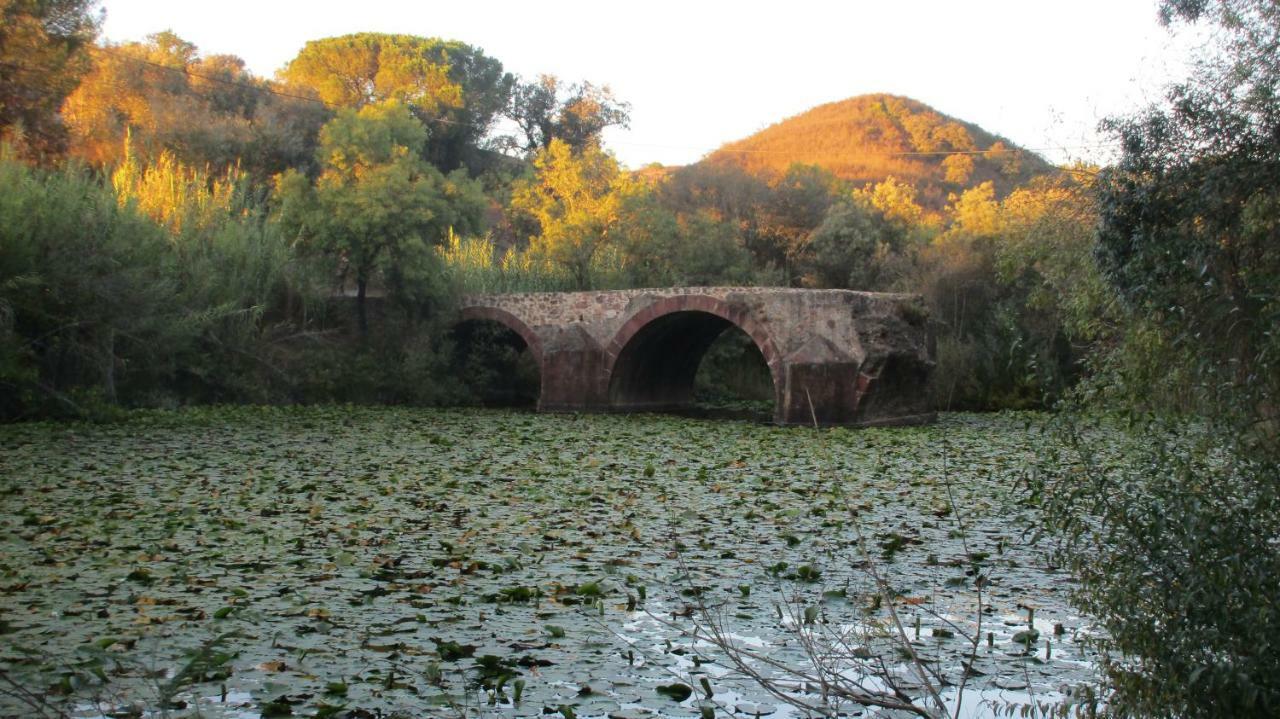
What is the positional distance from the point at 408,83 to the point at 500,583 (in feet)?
116

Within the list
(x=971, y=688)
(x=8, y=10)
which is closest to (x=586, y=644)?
(x=971, y=688)

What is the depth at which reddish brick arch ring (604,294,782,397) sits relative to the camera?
692 inches

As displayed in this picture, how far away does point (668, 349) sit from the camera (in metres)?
21.7

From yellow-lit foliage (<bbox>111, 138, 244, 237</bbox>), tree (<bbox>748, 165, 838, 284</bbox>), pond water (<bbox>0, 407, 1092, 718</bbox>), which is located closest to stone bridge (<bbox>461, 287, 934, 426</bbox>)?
yellow-lit foliage (<bbox>111, 138, 244, 237</bbox>)

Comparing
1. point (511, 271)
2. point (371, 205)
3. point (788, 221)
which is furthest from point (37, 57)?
point (788, 221)

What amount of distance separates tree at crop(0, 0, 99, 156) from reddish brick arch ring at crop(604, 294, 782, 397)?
905cm

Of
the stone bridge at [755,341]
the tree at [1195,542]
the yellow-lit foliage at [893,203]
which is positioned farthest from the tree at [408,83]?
the tree at [1195,542]

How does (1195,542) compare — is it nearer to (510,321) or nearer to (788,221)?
(510,321)

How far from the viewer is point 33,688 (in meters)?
3.93

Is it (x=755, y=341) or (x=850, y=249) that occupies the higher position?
(x=850, y=249)

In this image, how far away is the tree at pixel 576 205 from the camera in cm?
2681

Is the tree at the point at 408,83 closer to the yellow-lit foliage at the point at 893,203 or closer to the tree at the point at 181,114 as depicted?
the tree at the point at 181,114

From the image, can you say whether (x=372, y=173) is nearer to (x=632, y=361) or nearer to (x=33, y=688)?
(x=632, y=361)

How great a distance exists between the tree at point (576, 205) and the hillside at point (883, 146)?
78.3 ft
